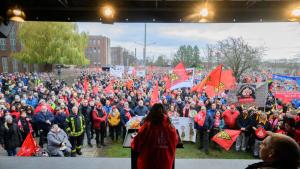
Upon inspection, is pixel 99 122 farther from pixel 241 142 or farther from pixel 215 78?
pixel 241 142

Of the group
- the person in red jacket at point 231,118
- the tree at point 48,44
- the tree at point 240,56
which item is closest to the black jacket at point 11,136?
the person in red jacket at point 231,118

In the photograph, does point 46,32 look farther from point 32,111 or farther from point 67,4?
point 67,4

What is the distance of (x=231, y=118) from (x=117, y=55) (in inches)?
1071

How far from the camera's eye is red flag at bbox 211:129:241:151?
650 centimetres

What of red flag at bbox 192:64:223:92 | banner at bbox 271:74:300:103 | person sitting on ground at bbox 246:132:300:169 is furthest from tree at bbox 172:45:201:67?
person sitting on ground at bbox 246:132:300:169

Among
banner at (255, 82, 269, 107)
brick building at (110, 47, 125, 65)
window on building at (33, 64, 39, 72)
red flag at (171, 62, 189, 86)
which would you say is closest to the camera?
banner at (255, 82, 269, 107)

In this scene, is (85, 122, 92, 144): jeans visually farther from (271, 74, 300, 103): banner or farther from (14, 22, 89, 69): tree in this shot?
(14, 22, 89, 69): tree

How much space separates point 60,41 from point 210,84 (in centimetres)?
1877

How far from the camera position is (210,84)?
743cm

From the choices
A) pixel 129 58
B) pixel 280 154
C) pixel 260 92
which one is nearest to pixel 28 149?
pixel 280 154

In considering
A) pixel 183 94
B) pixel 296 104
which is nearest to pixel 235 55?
pixel 183 94

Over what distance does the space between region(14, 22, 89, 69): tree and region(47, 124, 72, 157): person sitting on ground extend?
1833 cm

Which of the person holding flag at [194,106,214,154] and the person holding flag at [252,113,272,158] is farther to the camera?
the person holding flag at [194,106,214,154]

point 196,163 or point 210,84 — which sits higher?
point 210,84
